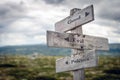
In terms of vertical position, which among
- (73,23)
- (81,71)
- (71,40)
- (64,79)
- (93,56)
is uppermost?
(73,23)

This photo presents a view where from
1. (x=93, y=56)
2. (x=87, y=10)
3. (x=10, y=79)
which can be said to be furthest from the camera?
(x=10, y=79)

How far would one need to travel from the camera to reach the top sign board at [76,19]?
325 inches

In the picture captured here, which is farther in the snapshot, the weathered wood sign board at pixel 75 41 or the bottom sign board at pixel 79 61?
the weathered wood sign board at pixel 75 41

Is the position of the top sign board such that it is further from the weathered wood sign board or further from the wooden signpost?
the weathered wood sign board

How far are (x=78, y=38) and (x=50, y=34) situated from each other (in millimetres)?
1119

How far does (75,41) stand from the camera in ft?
28.2

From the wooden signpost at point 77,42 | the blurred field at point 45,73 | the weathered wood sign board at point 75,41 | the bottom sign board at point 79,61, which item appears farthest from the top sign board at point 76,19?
the blurred field at point 45,73

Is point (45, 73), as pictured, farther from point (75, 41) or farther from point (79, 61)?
point (79, 61)

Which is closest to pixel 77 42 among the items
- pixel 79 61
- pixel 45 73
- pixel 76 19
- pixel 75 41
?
pixel 75 41

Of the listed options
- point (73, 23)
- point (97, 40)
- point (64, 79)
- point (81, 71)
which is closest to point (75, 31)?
point (73, 23)

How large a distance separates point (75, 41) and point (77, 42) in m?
0.09

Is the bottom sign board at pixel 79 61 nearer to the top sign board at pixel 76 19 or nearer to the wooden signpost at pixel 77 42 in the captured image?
the wooden signpost at pixel 77 42

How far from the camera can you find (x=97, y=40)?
9.10m

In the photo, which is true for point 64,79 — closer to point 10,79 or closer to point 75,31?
point 10,79
